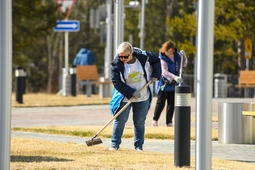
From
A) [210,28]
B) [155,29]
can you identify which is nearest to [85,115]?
[210,28]

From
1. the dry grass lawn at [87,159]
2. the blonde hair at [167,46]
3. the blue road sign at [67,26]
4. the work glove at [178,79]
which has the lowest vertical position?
the dry grass lawn at [87,159]

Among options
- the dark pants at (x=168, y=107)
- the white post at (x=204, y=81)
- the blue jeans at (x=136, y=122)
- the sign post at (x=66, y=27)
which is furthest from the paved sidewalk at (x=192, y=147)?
the sign post at (x=66, y=27)

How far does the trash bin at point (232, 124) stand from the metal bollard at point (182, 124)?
3.05m

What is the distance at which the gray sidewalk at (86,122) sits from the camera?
931 centimetres

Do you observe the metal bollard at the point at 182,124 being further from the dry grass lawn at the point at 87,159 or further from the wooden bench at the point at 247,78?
the wooden bench at the point at 247,78

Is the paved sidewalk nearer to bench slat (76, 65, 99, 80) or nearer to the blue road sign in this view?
bench slat (76, 65, 99, 80)

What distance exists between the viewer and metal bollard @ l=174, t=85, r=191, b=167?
7.36 meters

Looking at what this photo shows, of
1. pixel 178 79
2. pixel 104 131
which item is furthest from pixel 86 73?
pixel 104 131

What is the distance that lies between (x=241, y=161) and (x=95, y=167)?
6.52 feet

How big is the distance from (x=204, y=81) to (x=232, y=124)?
478 cm

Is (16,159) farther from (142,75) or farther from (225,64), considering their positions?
(225,64)

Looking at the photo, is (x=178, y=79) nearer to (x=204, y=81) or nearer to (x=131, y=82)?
(x=131, y=82)

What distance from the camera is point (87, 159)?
8109 mm

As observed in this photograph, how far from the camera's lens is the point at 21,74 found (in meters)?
20.7
